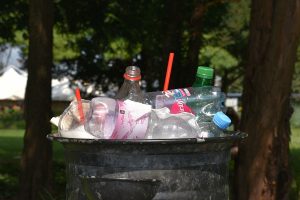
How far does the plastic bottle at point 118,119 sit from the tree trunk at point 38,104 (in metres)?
6.21

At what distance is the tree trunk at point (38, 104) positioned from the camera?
929 cm

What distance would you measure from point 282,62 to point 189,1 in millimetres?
9545

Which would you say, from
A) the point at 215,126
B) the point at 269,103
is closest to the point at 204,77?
the point at 215,126

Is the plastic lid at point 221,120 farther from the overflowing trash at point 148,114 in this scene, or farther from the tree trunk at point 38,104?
the tree trunk at point 38,104

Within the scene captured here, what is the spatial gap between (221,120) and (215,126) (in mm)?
81

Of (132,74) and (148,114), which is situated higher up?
(132,74)

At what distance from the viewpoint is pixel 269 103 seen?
23.1 feet

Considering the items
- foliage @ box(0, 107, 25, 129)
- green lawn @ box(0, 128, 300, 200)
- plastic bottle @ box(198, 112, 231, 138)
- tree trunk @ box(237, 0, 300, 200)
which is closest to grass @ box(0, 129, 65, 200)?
green lawn @ box(0, 128, 300, 200)

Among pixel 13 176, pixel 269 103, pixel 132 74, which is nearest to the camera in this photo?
pixel 132 74

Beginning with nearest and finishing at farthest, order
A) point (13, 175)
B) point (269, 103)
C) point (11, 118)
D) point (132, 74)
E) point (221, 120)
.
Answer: point (221, 120), point (132, 74), point (269, 103), point (13, 175), point (11, 118)

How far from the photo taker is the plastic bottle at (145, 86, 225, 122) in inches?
133

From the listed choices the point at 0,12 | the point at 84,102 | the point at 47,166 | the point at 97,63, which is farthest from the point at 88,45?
the point at 84,102

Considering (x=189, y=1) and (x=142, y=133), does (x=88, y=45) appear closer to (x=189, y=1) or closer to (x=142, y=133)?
(x=189, y=1)

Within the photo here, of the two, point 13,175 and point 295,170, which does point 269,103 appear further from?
point 13,175
